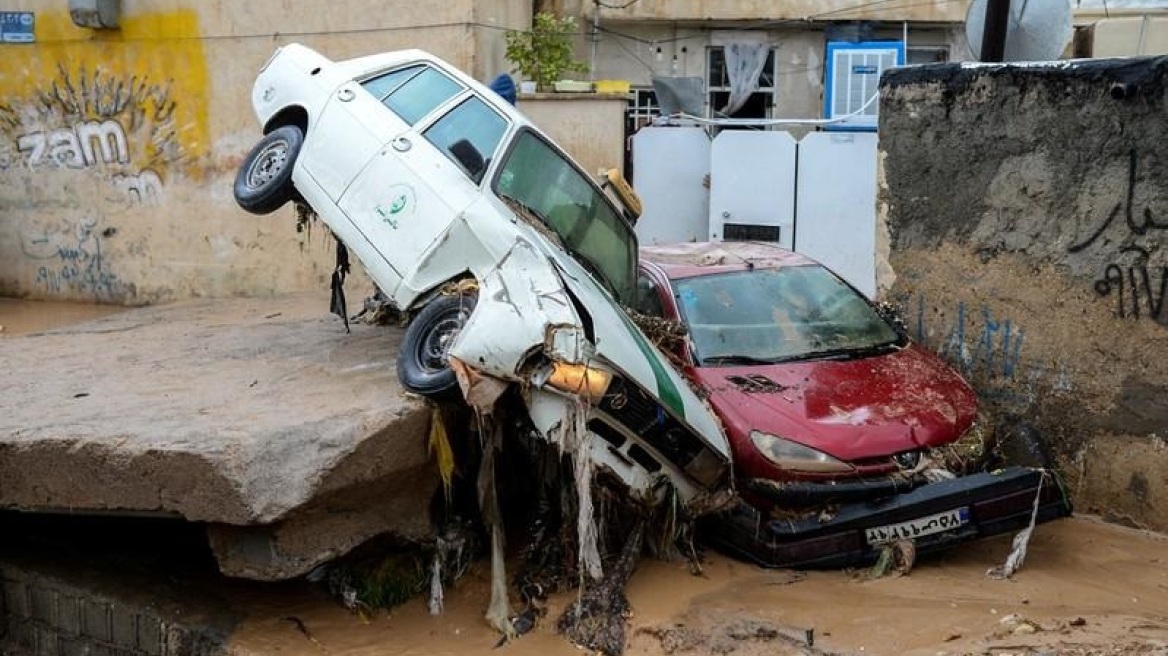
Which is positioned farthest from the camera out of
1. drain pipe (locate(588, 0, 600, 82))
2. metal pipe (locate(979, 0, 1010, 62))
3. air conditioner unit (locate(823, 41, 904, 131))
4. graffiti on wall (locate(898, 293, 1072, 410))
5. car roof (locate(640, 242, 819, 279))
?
drain pipe (locate(588, 0, 600, 82))

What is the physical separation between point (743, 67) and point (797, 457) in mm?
11145

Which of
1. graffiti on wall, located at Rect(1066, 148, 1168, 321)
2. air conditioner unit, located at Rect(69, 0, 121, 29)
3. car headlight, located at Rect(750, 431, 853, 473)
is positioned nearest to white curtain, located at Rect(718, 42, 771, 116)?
air conditioner unit, located at Rect(69, 0, 121, 29)

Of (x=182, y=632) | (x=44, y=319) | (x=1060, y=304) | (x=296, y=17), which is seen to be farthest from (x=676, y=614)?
(x=44, y=319)

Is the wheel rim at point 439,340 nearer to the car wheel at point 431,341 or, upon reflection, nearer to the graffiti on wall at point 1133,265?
the car wheel at point 431,341

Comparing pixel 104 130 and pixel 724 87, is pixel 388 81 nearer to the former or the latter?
pixel 104 130

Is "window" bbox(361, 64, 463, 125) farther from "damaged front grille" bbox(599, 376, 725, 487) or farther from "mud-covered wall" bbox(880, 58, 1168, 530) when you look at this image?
"mud-covered wall" bbox(880, 58, 1168, 530)

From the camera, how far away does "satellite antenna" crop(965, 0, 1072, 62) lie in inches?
304

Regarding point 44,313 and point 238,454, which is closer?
point 238,454

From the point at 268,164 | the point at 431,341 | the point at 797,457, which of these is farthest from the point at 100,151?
the point at 797,457

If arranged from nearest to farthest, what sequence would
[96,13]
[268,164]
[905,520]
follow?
[905,520] → [268,164] → [96,13]

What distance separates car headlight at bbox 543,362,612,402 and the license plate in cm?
149

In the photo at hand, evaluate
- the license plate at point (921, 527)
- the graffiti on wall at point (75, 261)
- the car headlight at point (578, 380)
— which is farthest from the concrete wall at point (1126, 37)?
the graffiti on wall at point (75, 261)

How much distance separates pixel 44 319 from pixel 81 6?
3.45 meters

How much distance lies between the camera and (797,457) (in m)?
5.66
